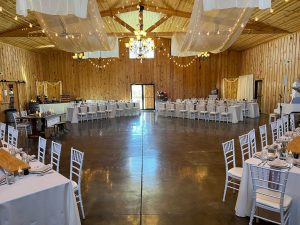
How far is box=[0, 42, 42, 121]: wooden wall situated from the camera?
41.0ft

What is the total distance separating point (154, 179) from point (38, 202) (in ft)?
8.50

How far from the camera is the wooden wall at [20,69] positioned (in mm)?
12484

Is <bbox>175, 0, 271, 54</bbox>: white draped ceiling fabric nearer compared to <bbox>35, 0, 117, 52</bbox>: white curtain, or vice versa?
<bbox>175, 0, 271, 54</bbox>: white draped ceiling fabric

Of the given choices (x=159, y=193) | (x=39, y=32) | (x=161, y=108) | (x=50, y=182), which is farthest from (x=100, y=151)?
(x=161, y=108)

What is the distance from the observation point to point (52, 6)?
3.14 meters

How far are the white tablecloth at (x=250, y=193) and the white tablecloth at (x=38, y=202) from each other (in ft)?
7.05

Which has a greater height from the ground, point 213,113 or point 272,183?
point 213,113

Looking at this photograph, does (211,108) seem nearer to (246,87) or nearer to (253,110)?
(253,110)

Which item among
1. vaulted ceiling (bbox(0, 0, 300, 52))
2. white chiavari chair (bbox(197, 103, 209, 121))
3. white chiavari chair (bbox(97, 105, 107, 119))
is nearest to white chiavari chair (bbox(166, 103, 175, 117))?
white chiavari chair (bbox(197, 103, 209, 121))

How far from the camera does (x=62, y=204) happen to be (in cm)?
276

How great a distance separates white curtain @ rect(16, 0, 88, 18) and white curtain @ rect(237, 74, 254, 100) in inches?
549

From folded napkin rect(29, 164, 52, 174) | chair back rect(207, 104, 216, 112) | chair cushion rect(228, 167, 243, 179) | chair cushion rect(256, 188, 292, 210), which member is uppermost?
chair back rect(207, 104, 216, 112)

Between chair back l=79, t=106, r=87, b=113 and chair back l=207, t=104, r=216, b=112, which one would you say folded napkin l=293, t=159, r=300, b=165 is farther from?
chair back l=79, t=106, r=87, b=113

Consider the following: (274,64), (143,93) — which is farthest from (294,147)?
(143,93)
